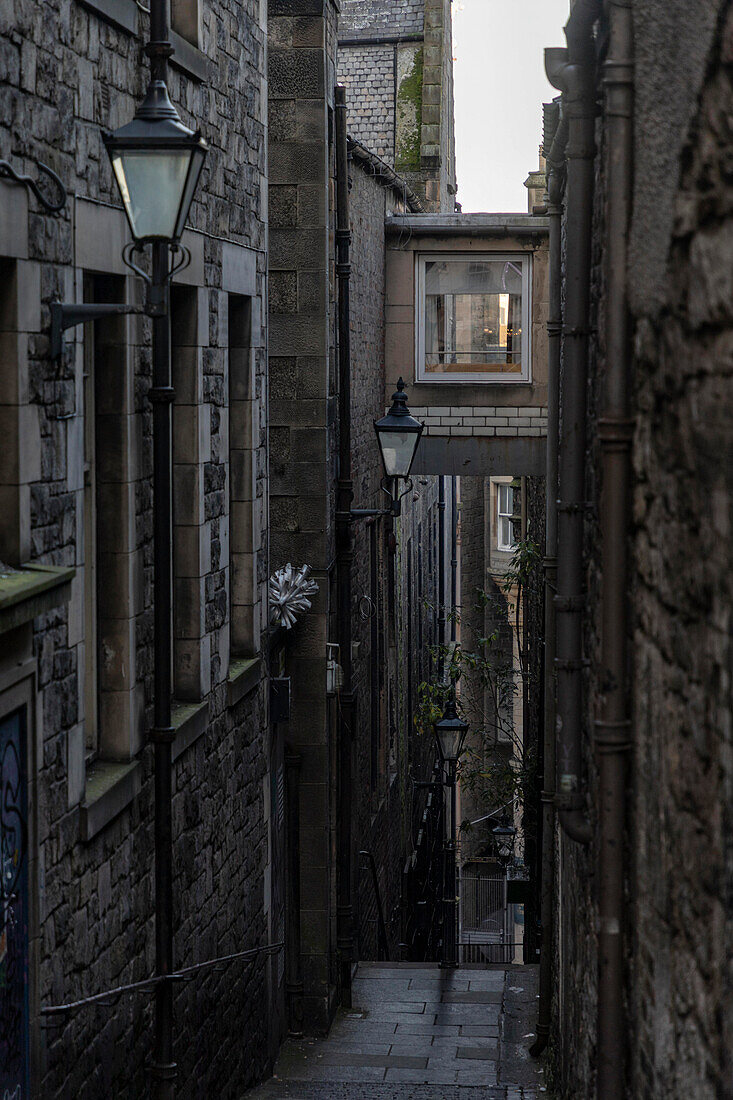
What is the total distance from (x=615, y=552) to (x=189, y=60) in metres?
4.49

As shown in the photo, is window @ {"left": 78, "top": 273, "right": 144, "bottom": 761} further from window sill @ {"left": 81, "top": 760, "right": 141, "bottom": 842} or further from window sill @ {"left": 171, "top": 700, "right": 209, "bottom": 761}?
window sill @ {"left": 171, "top": 700, "right": 209, "bottom": 761}

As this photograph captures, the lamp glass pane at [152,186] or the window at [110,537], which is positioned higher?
the lamp glass pane at [152,186]

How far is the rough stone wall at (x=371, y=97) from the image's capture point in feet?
84.8

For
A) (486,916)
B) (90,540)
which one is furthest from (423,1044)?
(486,916)

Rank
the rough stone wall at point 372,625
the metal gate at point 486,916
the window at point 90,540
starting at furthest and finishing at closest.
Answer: the metal gate at point 486,916
the rough stone wall at point 372,625
the window at point 90,540

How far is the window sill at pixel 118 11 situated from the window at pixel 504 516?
24.7m

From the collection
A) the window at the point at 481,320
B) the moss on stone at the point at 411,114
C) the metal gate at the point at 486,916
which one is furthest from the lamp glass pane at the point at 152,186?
the moss on stone at the point at 411,114

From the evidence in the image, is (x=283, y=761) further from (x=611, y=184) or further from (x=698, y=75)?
(x=698, y=75)

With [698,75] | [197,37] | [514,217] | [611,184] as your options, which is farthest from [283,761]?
[698,75]

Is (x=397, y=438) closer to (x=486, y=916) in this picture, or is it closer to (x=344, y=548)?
(x=344, y=548)

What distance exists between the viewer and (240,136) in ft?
31.2

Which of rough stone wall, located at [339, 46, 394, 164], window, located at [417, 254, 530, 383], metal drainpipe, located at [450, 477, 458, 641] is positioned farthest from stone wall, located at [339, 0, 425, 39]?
window, located at [417, 254, 530, 383]

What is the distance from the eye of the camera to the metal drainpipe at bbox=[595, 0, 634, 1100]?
15.6 ft

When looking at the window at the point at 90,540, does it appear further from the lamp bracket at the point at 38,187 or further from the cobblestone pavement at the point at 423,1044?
the cobblestone pavement at the point at 423,1044
